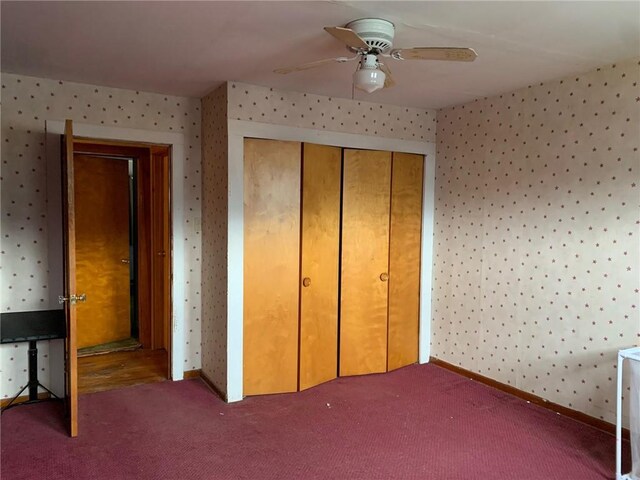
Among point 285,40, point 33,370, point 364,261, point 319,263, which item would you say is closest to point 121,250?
point 33,370

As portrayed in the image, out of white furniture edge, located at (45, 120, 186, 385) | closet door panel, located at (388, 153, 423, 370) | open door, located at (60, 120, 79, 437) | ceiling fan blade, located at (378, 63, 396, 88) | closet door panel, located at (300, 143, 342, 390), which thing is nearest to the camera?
ceiling fan blade, located at (378, 63, 396, 88)

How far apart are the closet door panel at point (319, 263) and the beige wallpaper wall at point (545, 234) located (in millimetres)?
1047

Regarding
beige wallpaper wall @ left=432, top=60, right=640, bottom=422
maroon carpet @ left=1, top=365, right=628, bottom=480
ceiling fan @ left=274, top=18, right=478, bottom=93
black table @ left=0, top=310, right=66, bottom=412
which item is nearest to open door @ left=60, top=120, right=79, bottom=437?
maroon carpet @ left=1, top=365, right=628, bottom=480

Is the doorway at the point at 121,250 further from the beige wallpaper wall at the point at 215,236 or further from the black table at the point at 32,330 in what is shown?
the black table at the point at 32,330

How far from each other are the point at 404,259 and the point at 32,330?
9.44 feet

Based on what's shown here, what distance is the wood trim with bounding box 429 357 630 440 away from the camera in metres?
3.03

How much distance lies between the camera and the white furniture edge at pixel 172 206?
3410 mm

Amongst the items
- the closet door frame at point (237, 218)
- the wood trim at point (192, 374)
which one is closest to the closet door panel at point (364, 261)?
the closet door frame at point (237, 218)

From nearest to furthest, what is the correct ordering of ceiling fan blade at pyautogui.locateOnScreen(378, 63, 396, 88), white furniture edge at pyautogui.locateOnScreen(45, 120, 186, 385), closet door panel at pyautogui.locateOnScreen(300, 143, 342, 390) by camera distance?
ceiling fan blade at pyautogui.locateOnScreen(378, 63, 396, 88)
white furniture edge at pyautogui.locateOnScreen(45, 120, 186, 385)
closet door panel at pyautogui.locateOnScreen(300, 143, 342, 390)

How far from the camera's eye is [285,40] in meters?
2.52

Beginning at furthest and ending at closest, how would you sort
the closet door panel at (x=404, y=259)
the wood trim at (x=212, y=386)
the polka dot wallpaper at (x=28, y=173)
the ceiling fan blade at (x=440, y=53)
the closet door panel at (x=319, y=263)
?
the closet door panel at (x=404, y=259), the closet door panel at (x=319, y=263), the wood trim at (x=212, y=386), the polka dot wallpaper at (x=28, y=173), the ceiling fan blade at (x=440, y=53)

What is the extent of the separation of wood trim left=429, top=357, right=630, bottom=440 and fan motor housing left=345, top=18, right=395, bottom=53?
2654mm

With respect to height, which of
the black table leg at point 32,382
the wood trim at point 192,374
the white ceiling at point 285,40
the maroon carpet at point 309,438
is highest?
the white ceiling at point 285,40

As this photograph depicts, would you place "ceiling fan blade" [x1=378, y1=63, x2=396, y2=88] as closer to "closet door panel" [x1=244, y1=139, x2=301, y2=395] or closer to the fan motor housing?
the fan motor housing
